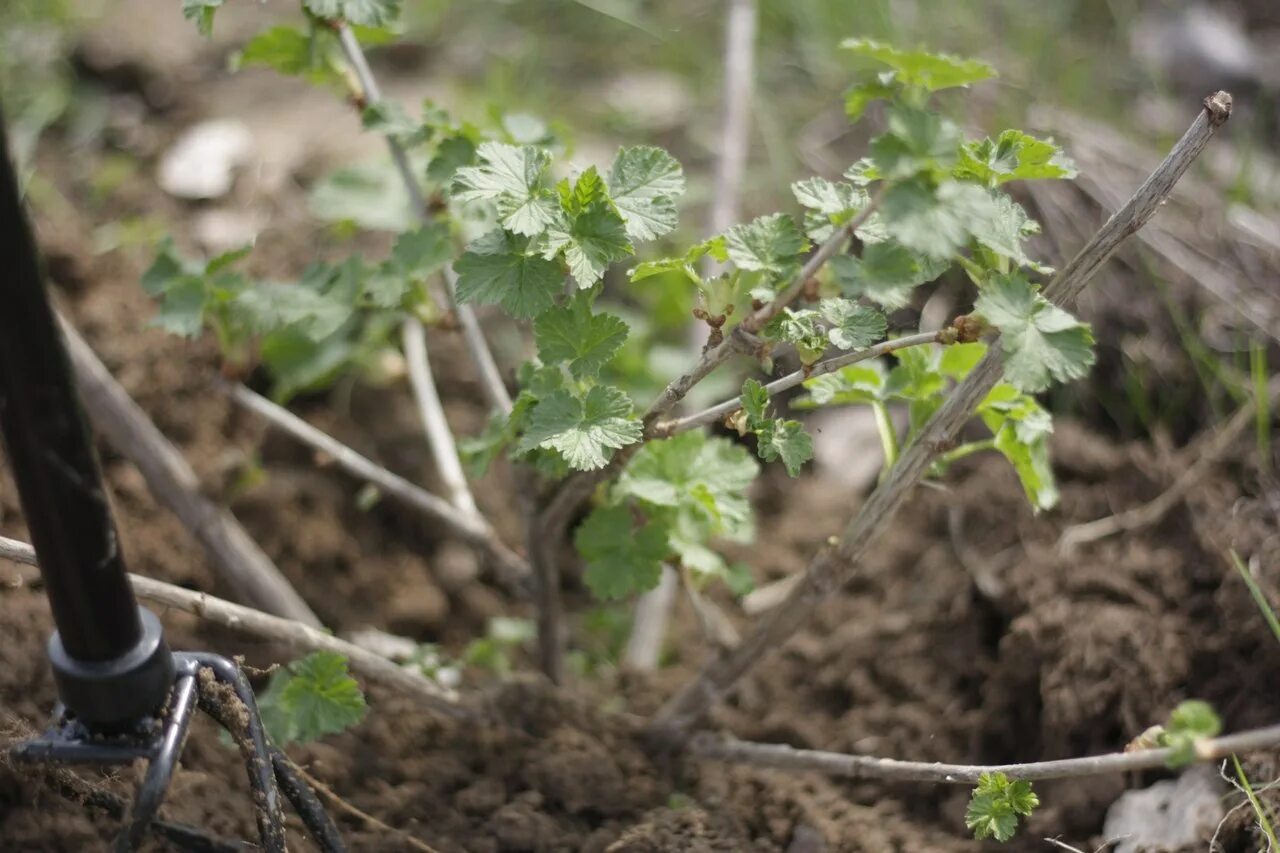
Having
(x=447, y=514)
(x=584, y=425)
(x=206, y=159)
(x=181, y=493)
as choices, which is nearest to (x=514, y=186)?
(x=584, y=425)

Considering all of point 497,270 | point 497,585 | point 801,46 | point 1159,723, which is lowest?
point 497,585

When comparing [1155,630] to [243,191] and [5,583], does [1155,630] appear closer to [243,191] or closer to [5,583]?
[5,583]

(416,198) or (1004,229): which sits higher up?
(1004,229)

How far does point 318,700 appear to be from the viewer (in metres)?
1.44

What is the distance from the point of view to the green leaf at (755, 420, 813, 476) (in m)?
1.26

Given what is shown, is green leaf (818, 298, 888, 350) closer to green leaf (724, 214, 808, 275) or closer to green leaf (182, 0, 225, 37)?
green leaf (724, 214, 808, 275)

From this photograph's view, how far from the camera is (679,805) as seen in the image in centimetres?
161

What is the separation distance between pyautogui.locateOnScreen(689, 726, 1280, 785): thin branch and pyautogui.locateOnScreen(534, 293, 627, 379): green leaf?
61cm

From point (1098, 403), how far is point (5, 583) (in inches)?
76.8

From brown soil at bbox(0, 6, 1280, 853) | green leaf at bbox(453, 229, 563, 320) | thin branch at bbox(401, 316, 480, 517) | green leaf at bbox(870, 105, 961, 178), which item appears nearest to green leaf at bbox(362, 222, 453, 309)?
green leaf at bbox(453, 229, 563, 320)

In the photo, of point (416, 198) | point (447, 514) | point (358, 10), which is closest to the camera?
point (358, 10)

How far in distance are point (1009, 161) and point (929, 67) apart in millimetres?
140

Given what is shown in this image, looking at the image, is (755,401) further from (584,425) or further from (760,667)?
(760,667)

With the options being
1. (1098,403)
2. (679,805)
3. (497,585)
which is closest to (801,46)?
(1098,403)
